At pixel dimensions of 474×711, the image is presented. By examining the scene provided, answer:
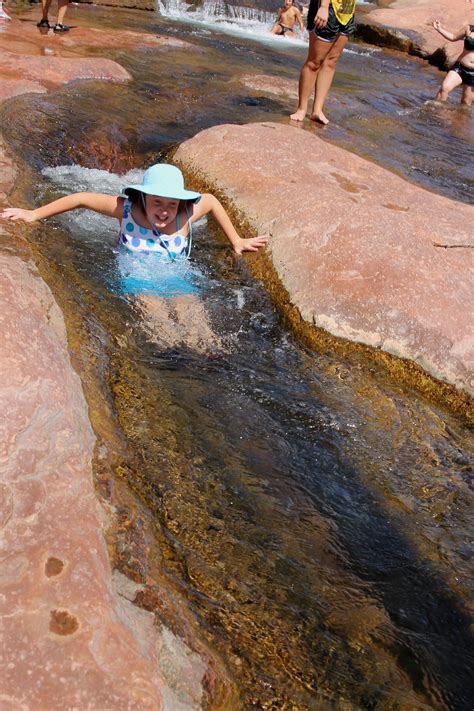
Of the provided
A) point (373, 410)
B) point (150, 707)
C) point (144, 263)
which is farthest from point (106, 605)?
point (144, 263)

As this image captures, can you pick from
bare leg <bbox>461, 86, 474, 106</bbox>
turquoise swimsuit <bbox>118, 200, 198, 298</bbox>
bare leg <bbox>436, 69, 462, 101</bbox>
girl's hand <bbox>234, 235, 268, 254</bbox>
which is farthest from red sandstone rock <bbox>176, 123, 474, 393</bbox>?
bare leg <bbox>461, 86, 474, 106</bbox>

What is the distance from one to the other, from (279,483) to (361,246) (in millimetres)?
1782

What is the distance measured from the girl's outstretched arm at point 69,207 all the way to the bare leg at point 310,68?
3543mm

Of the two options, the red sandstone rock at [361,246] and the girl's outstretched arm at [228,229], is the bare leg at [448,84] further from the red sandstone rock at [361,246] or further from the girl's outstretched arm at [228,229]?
the girl's outstretched arm at [228,229]

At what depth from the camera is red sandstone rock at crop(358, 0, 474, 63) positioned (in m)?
15.8

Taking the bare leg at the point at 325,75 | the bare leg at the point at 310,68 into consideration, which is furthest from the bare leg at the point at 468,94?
the bare leg at the point at 310,68

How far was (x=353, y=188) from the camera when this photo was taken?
16.8 ft

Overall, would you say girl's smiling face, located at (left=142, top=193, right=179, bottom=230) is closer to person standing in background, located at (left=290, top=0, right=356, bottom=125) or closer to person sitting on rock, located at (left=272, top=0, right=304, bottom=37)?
person standing in background, located at (left=290, top=0, right=356, bottom=125)

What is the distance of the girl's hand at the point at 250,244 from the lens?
4.43m

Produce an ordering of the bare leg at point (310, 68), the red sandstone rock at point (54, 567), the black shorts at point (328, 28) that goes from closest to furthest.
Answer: the red sandstone rock at point (54, 567) < the black shorts at point (328, 28) < the bare leg at point (310, 68)

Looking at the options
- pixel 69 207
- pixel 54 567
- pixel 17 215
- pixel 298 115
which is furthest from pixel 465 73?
pixel 54 567

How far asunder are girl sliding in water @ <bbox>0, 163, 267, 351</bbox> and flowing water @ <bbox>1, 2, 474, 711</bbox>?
0.04 meters

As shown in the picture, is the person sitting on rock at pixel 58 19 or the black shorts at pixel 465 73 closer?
the person sitting on rock at pixel 58 19

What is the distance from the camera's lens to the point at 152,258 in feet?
14.8
